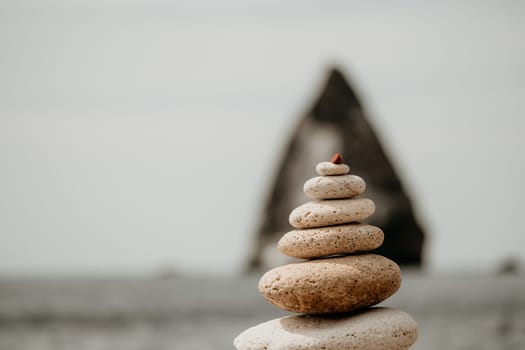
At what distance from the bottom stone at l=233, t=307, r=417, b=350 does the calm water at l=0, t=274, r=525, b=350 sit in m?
10.4

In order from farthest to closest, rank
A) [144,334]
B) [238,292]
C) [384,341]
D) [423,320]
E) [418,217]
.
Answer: [418,217], [238,292], [423,320], [144,334], [384,341]

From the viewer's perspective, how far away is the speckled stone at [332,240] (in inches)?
328

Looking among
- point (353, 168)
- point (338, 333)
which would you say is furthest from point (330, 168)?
point (353, 168)

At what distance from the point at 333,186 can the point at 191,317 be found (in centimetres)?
2207

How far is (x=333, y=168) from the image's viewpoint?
8.48 m

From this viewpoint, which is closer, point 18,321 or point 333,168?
point 333,168

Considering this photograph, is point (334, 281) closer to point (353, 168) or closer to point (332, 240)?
point (332, 240)

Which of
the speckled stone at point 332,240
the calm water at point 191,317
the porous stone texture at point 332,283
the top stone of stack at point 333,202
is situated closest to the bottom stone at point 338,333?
the porous stone texture at point 332,283

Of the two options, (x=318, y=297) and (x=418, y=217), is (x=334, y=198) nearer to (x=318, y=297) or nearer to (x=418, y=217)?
(x=318, y=297)

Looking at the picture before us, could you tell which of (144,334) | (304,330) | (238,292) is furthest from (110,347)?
(238,292)

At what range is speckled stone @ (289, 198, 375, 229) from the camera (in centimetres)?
835

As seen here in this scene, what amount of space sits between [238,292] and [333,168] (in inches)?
1461

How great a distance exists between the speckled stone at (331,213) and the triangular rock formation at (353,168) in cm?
4651

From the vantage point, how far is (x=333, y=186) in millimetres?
8438
